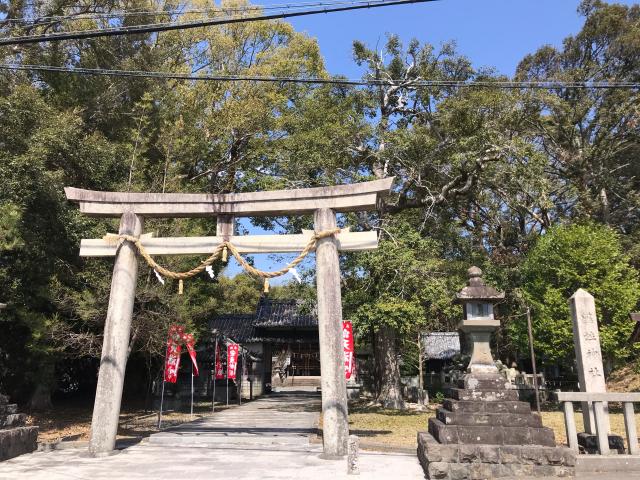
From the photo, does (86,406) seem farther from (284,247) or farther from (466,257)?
(466,257)

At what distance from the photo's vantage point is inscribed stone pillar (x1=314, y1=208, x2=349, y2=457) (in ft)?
25.3

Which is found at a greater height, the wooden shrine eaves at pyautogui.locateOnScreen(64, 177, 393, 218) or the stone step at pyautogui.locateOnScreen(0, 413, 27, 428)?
the wooden shrine eaves at pyautogui.locateOnScreen(64, 177, 393, 218)

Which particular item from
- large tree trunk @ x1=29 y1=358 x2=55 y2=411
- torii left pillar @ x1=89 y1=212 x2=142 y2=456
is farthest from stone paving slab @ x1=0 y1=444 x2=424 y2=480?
large tree trunk @ x1=29 y1=358 x2=55 y2=411

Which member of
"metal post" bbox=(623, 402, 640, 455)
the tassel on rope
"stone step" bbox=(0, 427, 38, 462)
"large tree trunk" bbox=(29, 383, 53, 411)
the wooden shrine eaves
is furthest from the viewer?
"large tree trunk" bbox=(29, 383, 53, 411)

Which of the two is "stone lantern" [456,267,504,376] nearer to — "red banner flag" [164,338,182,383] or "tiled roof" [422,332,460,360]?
"red banner flag" [164,338,182,383]

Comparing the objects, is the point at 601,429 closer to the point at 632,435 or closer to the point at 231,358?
the point at 632,435

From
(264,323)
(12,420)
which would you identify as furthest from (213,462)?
(264,323)

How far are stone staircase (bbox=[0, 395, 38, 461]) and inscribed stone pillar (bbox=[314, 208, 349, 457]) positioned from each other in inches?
214

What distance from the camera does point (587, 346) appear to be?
353 inches

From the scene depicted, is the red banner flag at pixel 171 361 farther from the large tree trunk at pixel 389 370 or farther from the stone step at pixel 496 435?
the stone step at pixel 496 435

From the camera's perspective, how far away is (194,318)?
16.8 m

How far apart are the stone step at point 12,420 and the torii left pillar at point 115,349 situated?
4.39ft

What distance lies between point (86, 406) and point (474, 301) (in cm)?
1721

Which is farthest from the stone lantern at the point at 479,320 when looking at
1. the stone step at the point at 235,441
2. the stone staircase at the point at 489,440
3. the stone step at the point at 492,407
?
the stone step at the point at 235,441
